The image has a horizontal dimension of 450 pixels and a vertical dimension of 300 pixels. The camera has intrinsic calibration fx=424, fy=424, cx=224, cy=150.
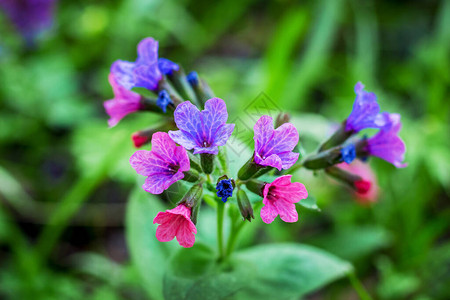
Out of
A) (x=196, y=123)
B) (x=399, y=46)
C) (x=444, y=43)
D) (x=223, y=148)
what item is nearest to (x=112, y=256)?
(x=223, y=148)

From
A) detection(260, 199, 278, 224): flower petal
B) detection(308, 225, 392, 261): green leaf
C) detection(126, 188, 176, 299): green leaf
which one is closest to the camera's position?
detection(260, 199, 278, 224): flower petal

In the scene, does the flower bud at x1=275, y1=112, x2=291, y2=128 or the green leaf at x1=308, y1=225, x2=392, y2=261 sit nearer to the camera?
the flower bud at x1=275, y1=112, x2=291, y2=128

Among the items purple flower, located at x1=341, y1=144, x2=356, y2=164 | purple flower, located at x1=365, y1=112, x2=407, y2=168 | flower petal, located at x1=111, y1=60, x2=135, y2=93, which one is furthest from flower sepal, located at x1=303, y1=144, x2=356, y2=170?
flower petal, located at x1=111, y1=60, x2=135, y2=93

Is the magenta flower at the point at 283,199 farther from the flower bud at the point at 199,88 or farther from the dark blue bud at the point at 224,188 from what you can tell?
the flower bud at the point at 199,88

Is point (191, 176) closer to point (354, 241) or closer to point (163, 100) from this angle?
point (163, 100)

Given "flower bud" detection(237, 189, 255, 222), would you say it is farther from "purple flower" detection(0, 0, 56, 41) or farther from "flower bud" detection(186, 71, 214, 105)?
"purple flower" detection(0, 0, 56, 41)

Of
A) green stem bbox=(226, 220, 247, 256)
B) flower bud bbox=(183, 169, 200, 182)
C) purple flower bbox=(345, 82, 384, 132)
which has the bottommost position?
green stem bbox=(226, 220, 247, 256)
